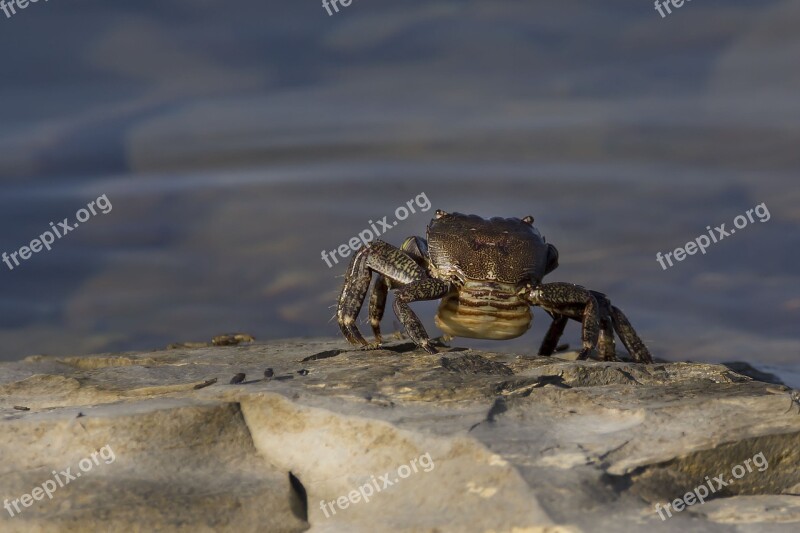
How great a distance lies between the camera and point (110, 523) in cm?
407

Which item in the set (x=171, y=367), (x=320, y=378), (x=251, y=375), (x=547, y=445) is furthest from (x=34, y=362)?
(x=547, y=445)

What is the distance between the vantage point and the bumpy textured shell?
21.8 feet

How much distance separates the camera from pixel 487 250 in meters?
6.71

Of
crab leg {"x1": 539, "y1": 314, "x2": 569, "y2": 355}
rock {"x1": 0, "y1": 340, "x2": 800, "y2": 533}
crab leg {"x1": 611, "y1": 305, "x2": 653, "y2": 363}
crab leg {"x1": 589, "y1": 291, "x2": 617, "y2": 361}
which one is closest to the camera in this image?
rock {"x1": 0, "y1": 340, "x2": 800, "y2": 533}

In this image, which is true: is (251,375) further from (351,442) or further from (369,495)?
(369,495)

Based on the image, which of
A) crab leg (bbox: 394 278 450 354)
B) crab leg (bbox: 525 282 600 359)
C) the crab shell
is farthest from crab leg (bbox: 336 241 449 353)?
crab leg (bbox: 525 282 600 359)

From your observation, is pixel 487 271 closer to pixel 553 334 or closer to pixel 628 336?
pixel 553 334

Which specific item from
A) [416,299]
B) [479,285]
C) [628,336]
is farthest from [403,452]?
[628,336]

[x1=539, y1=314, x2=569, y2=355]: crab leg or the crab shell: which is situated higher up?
the crab shell

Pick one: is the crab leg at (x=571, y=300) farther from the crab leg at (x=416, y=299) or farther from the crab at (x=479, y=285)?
the crab leg at (x=416, y=299)

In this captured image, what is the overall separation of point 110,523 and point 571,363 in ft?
8.30

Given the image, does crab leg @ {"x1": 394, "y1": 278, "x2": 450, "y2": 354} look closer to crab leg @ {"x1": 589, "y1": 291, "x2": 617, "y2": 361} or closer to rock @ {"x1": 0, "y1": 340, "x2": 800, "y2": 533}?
rock @ {"x1": 0, "y1": 340, "x2": 800, "y2": 533}

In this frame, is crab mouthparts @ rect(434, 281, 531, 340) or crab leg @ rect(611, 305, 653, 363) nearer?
crab mouthparts @ rect(434, 281, 531, 340)

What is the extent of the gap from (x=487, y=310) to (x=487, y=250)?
1.17ft
